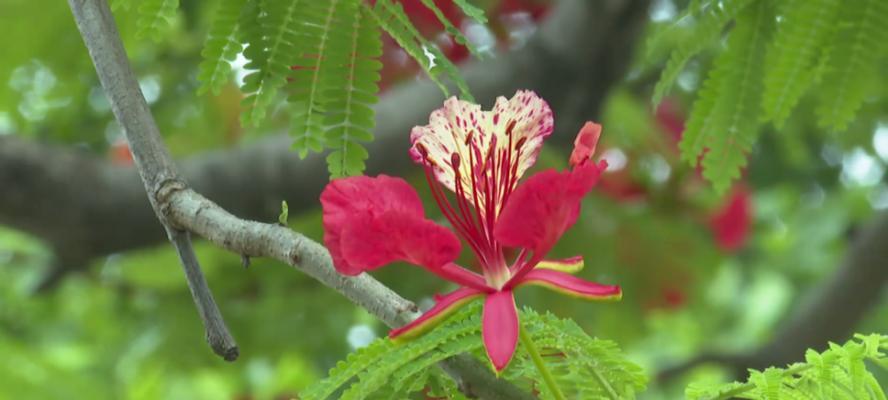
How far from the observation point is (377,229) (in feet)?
2.38

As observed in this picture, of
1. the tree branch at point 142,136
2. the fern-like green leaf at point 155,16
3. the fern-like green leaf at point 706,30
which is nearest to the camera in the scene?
the tree branch at point 142,136

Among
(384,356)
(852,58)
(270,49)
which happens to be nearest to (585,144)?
(384,356)

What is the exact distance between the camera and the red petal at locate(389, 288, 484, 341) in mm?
734

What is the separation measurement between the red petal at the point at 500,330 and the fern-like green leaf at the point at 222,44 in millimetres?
324

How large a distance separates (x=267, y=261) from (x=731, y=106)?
159cm

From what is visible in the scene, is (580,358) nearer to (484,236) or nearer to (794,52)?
(484,236)

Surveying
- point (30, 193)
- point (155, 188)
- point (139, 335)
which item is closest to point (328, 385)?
point (155, 188)

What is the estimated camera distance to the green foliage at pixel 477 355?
2.48 ft

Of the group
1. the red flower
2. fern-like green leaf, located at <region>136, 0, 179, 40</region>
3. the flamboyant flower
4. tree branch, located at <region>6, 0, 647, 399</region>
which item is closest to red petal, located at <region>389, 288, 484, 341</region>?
the flamboyant flower

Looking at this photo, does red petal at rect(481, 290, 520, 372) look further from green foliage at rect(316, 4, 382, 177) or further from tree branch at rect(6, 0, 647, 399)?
tree branch at rect(6, 0, 647, 399)

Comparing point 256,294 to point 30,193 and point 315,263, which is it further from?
point 315,263

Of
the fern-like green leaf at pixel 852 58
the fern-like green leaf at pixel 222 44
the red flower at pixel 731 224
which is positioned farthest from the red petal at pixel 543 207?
the red flower at pixel 731 224

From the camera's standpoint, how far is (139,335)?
10.1 feet

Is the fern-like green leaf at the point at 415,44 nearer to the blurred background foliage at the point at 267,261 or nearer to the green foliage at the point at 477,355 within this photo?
the green foliage at the point at 477,355
